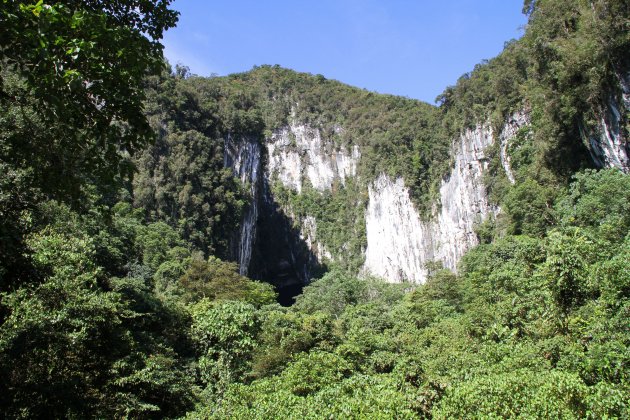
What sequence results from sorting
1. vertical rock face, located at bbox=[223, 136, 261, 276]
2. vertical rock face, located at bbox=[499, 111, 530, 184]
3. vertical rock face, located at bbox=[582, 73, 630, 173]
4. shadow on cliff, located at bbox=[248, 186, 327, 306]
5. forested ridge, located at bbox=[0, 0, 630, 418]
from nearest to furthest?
forested ridge, located at bbox=[0, 0, 630, 418], vertical rock face, located at bbox=[582, 73, 630, 173], vertical rock face, located at bbox=[499, 111, 530, 184], vertical rock face, located at bbox=[223, 136, 261, 276], shadow on cliff, located at bbox=[248, 186, 327, 306]

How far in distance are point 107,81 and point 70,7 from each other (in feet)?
3.56

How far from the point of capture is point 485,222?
36.8m

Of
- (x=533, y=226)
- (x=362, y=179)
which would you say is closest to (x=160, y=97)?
(x=362, y=179)

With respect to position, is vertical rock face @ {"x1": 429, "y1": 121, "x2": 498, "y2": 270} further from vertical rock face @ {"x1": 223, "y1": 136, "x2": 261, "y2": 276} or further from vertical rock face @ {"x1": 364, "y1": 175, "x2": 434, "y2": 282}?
vertical rock face @ {"x1": 223, "y1": 136, "x2": 261, "y2": 276}

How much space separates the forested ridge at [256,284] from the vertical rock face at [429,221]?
1697mm

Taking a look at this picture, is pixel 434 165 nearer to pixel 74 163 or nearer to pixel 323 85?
pixel 323 85

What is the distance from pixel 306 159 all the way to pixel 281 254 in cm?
1323

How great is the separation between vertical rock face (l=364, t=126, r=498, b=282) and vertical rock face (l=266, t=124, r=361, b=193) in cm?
926

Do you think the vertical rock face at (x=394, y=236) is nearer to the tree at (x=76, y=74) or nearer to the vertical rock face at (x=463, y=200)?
the vertical rock face at (x=463, y=200)

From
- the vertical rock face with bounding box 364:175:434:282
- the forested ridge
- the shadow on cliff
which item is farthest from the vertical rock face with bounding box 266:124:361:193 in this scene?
the forested ridge

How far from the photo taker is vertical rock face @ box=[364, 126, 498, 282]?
3900cm

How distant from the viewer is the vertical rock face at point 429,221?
1535 inches

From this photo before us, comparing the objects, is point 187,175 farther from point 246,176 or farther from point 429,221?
point 429,221

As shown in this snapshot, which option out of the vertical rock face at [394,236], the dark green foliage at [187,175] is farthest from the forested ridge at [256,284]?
the vertical rock face at [394,236]
